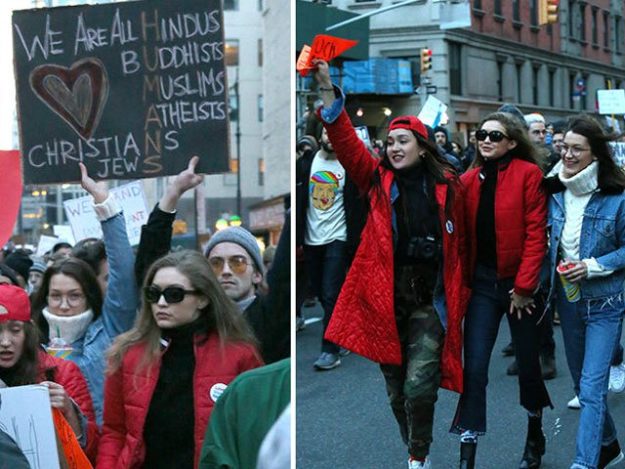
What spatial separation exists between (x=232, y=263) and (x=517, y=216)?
202cm

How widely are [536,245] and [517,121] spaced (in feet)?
1.95

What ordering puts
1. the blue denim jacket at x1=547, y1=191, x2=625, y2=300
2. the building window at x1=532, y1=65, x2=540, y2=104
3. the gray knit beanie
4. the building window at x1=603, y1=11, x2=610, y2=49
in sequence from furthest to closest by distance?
the building window at x1=532, y1=65, x2=540, y2=104 → the building window at x1=603, y1=11, x2=610, y2=49 → the blue denim jacket at x1=547, y1=191, x2=625, y2=300 → the gray knit beanie

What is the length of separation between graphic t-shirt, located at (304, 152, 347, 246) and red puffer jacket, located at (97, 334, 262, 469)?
4.90 m

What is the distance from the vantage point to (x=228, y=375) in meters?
2.99

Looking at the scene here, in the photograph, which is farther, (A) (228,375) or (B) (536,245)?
(B) (536,245)

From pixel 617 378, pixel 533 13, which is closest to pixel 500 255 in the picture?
pixel 617 378

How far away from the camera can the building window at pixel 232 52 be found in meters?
3.06

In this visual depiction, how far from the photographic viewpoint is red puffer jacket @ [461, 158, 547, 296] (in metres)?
5.12

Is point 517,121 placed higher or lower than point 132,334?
higher

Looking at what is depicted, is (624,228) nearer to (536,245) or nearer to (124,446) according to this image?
(536,245)

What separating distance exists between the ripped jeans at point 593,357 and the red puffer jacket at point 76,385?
8.20 feet

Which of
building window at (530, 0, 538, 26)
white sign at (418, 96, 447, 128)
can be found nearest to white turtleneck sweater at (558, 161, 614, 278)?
white sign at (418, 96, 447, 128)

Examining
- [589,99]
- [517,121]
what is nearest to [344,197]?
[517,121]

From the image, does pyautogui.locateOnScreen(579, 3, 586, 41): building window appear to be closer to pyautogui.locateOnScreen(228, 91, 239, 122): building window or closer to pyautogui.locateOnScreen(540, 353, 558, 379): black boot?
pyautogui.locateOnScreen(540, 353, 558, 379): black boot
